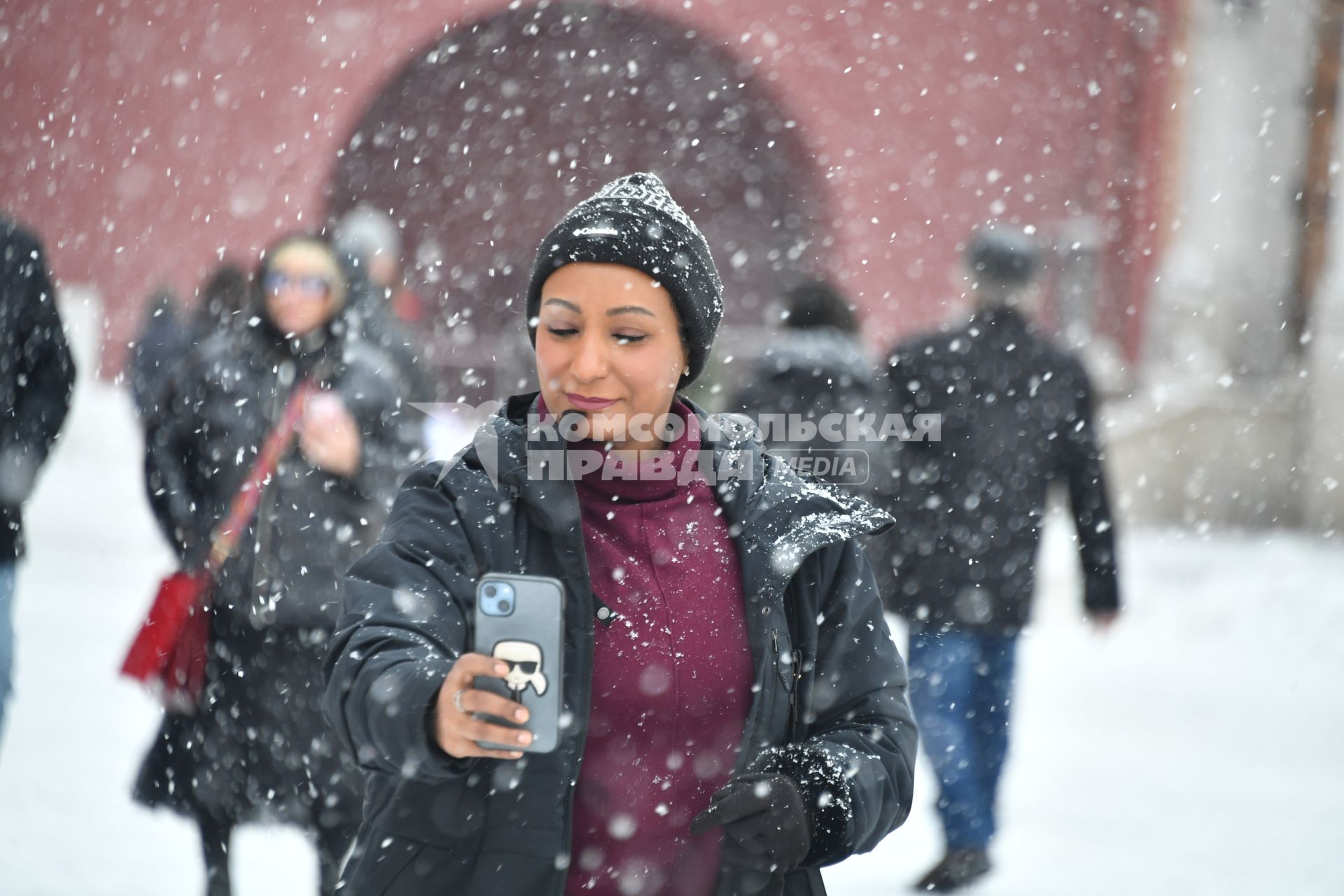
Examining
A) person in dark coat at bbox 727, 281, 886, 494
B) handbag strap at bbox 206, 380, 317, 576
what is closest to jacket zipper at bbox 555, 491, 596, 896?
handbag strap at bbox 206, 380, 317, 576

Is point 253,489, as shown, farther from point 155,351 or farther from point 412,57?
point 412,57

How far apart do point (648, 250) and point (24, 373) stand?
2.83 metres

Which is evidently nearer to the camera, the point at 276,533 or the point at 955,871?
the point at 276,533

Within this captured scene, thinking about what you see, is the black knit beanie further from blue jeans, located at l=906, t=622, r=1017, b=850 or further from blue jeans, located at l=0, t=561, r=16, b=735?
blue jeans, located at l=906, t=622, r=1017, b=850

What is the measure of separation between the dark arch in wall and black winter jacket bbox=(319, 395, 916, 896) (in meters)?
12.0

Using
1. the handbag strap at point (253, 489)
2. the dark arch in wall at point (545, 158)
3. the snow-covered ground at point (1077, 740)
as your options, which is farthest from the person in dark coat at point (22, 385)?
the dark arch in wall at point (545, 158)

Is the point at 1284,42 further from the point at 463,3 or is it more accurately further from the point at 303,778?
the point at 303,778

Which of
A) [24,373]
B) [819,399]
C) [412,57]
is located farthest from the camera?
[412,57]

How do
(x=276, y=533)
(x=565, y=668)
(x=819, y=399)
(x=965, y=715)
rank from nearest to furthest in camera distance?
(x=565, y=668), (x=276, y=533), (x=965, y=715), (x=819, y=399)

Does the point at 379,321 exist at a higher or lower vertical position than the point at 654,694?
higher

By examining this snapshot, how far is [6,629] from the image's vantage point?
12.7 ft

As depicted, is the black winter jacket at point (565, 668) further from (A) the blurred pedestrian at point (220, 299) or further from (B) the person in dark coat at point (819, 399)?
(A) the blurred pedestrian at point (220, 299)

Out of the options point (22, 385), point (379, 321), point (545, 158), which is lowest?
point (22, 385)

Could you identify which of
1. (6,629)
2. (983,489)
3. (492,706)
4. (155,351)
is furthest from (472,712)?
(155,351)
